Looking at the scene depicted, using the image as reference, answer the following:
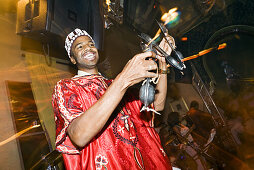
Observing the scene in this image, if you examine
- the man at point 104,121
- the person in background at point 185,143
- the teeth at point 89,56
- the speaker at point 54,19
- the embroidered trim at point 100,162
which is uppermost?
the speaker at point 54,19

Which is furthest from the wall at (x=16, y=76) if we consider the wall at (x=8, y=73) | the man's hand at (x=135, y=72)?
the man's hand at (x=135, y=72)

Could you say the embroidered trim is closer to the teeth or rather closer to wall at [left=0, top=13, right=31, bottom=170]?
the teeth

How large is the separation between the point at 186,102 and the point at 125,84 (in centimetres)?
1049

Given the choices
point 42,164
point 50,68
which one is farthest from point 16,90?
point 42,164

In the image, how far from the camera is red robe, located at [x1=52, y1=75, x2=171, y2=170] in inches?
46.0

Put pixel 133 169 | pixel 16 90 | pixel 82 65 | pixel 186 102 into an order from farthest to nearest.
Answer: pixel 186 102 < pixel 16 90 < pixel 82 65 < pixel 133 169

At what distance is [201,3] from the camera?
587 centimetres

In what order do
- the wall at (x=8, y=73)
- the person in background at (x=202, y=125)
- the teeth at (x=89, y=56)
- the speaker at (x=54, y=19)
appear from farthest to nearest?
the person in background at (x=202, y=125), the wall at (x=8, y=73), the speaker at (x=54, y=19), the teeth at (x=89, y=56)

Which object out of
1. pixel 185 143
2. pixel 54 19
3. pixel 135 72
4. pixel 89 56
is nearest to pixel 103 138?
pixel 135 72

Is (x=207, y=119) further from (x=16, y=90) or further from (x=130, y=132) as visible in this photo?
(x=16, y=90)

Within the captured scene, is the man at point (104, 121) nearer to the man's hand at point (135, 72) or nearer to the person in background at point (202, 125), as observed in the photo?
the man's hand at point (135, 72)

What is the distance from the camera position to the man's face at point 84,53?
1.71 m

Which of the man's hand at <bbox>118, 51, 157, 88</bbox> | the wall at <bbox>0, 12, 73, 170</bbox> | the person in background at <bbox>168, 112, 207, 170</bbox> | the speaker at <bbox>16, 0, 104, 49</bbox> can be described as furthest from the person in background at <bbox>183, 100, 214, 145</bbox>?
the man's hand at <bbox>118, 51, 157, 88</bbox>

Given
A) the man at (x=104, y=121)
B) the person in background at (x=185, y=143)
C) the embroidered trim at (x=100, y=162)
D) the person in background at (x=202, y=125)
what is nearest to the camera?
the man at (x=104, y=121)
